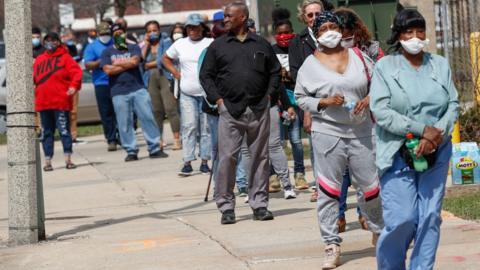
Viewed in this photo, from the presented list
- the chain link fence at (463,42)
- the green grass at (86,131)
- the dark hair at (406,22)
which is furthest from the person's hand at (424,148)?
the green grass at (86,131)

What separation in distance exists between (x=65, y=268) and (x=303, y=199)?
3613 millimetres

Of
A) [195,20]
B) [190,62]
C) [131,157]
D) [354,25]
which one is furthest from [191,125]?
[354,25]

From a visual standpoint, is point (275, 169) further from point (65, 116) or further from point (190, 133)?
point (65, 116)

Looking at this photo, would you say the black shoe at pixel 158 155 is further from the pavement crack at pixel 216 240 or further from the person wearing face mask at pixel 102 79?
the pavement crack at pixel 216 240

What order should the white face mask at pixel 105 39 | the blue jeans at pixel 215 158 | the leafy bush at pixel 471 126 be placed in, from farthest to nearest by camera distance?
the white face mask at pixel 105 39 < the leafy bush at pixel 471 126 < the blue jeans at pixel 215 158

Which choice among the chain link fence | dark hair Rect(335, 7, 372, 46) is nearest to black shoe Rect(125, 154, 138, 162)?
the chain link fence

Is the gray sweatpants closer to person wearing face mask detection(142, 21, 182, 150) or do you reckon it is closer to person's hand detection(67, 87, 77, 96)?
person's hand detection(67, 87, 77, 96)

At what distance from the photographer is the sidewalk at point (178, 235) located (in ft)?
27.6

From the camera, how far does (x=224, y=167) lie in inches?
402

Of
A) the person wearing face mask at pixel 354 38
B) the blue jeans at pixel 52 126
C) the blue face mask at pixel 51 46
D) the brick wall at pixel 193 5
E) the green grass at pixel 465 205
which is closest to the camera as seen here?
the person wearing face mask at pixel 354 38

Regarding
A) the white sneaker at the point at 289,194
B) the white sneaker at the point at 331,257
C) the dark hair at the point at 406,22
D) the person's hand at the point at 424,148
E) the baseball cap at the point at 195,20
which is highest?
the dark hair at the point at 406,22

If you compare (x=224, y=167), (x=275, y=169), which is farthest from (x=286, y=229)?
(x=275, y=169)

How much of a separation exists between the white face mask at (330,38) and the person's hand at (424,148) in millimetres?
1565

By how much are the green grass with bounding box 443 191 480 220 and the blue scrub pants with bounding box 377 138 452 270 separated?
2953 millimetres
